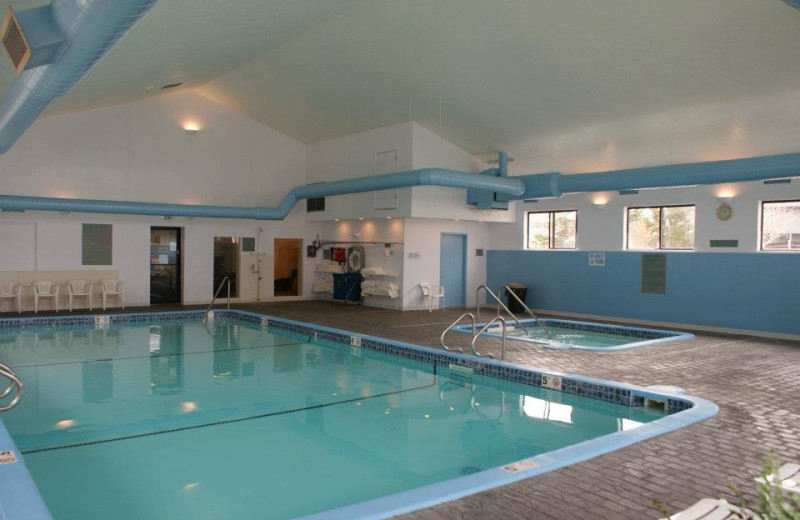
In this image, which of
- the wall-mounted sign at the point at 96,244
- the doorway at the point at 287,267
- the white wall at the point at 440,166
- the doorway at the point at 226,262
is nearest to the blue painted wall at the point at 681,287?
the white wall at the point at 440,166

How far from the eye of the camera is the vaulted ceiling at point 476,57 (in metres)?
7.21

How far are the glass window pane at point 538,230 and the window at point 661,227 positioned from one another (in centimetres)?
208

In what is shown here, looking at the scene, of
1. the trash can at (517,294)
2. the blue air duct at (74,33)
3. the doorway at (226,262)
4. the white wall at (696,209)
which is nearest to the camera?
the blue air duct at (74,33)

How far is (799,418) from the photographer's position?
4.89m

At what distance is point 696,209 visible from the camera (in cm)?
1088

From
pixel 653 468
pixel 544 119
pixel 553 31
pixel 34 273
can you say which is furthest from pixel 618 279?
pixel 34 273

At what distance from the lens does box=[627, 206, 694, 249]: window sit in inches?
440

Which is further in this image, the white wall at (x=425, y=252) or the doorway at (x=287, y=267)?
the doorway at (x=287, y=267)

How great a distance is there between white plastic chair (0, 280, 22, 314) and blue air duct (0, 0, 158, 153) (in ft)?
24.5

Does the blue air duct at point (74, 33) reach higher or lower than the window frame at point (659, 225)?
higher

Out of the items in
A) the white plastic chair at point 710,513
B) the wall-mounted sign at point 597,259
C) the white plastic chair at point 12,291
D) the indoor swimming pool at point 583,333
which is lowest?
the indoor swimming pool at point 583,333

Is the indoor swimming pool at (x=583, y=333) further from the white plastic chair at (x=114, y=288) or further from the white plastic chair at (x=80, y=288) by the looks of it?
the white plastic chair at (x=80, y=288)

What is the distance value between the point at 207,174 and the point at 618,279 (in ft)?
30.6

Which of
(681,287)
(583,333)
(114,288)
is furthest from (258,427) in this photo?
(681,287)
